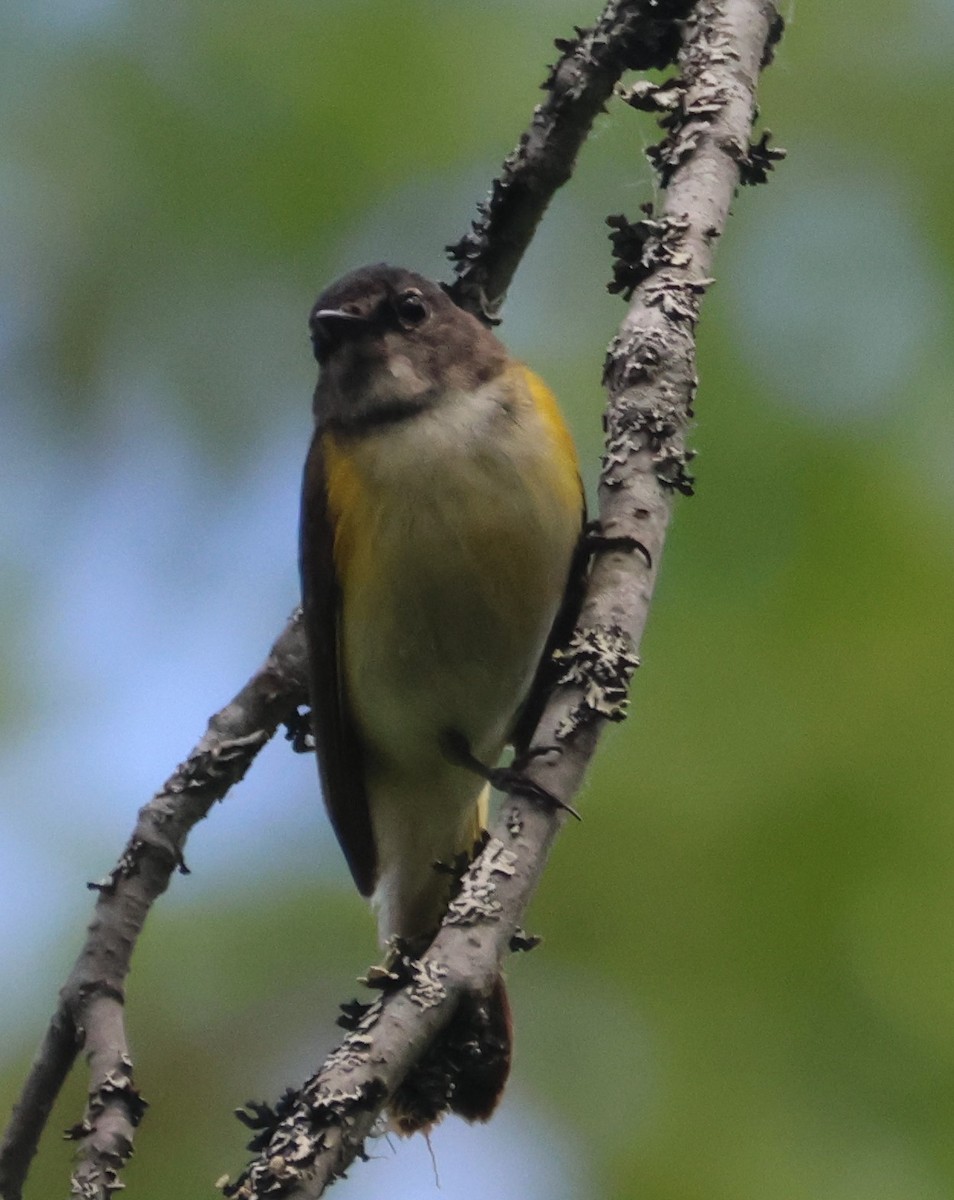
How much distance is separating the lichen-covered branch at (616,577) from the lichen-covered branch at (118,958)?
1.24 feet

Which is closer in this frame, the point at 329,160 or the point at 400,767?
the point at 400,767

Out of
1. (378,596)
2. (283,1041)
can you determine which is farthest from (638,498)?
(283,1041)

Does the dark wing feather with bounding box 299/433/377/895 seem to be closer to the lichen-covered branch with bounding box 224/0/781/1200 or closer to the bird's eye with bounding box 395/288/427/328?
the bird's eye with bounding box 395/288/427/328

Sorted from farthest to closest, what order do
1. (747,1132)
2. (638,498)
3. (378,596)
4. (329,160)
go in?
(329,160), (378,596), (747,1132), (638,498)

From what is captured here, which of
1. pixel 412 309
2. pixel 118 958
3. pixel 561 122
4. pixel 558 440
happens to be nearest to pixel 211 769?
pixel 118 958

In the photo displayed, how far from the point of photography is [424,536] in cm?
396

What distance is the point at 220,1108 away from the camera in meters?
4.45

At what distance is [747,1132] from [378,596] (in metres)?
1.51

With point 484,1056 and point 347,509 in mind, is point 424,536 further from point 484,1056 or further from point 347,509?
point 484,1056

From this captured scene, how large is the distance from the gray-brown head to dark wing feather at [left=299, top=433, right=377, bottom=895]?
18 cm

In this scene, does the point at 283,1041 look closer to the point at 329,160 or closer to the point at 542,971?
the point at 542,971

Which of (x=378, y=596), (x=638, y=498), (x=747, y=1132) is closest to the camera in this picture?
(x=638, y=498)

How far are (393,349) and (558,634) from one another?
33.3 inches

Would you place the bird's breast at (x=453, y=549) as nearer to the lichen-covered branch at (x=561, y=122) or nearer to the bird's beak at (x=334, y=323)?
the bird's beak at (x=334, y=323)
